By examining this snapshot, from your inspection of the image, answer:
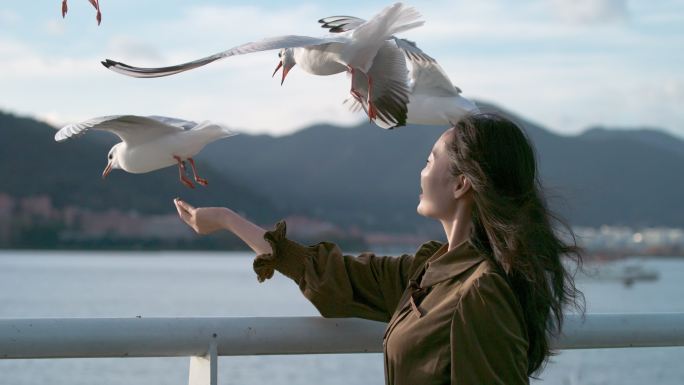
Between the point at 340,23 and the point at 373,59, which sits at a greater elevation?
the point at 340,23

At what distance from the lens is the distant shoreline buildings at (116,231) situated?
52.7m

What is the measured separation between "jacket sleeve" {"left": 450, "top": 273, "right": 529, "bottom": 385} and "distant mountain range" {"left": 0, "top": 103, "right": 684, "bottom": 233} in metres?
44.7

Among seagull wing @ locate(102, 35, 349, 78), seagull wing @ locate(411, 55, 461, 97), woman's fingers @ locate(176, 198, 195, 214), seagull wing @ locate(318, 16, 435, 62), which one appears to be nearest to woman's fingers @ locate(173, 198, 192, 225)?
woman's fingers @ locate(176, 198, 195, 214)

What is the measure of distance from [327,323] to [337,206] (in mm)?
62329

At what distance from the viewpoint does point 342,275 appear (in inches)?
101

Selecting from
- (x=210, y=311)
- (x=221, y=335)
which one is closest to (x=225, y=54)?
(x=221, y=335)

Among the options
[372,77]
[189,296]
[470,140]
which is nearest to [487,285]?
[470,140]

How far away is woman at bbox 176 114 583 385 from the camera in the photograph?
80.7 inches

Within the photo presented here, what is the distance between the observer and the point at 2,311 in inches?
1136

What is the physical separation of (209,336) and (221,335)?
0.09 feet

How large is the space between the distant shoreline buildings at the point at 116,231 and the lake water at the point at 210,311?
6.51 ft

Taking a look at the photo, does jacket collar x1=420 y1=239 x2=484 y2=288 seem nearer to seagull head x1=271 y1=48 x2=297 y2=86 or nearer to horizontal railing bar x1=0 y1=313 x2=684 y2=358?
horizontal railing bar x1=0 y1=313 x2=684 y2=358

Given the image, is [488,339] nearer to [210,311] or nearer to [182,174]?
[182,174]

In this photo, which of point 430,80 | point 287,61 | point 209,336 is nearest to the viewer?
point 209,336
